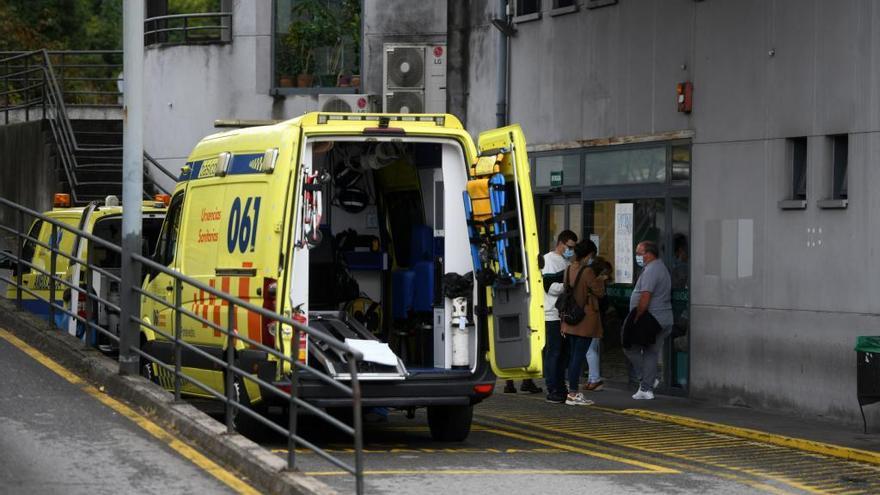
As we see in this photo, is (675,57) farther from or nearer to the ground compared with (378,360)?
farther from the ground

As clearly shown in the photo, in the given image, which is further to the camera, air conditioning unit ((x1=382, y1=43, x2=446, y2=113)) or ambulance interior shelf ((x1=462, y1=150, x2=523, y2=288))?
air conditioning unit ((x1=382, y1=43, x2=446, y2=113))

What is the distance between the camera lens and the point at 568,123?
21.5 metres

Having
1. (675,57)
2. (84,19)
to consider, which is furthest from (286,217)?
(84,19)

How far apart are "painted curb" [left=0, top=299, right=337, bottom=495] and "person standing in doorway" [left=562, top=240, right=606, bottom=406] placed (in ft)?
18.2

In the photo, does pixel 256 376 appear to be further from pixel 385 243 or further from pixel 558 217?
pixel 558 217

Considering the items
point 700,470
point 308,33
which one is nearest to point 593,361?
point 700,470

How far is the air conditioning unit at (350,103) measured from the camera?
2573cm

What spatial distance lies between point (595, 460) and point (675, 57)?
7411 millimetres

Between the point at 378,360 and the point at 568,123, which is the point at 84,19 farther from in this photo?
the point at 378,360

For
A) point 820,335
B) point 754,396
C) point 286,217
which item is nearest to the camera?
point 286,217

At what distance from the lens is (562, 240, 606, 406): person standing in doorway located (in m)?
18.1

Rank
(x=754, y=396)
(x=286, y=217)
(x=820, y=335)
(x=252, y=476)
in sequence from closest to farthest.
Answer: (x=252, y=476) → (x=286, y=217) → (x=820, y=335) → (x=754, y=396)

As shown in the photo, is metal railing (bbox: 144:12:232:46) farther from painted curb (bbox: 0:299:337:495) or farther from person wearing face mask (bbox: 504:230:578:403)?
painted curb (bbox: 0:299:337:495)

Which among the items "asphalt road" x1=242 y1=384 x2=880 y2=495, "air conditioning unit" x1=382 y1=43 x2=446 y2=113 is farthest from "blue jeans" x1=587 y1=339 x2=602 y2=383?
"air conditioning unit" x1=382 y1=43 x2=446 y2=113
